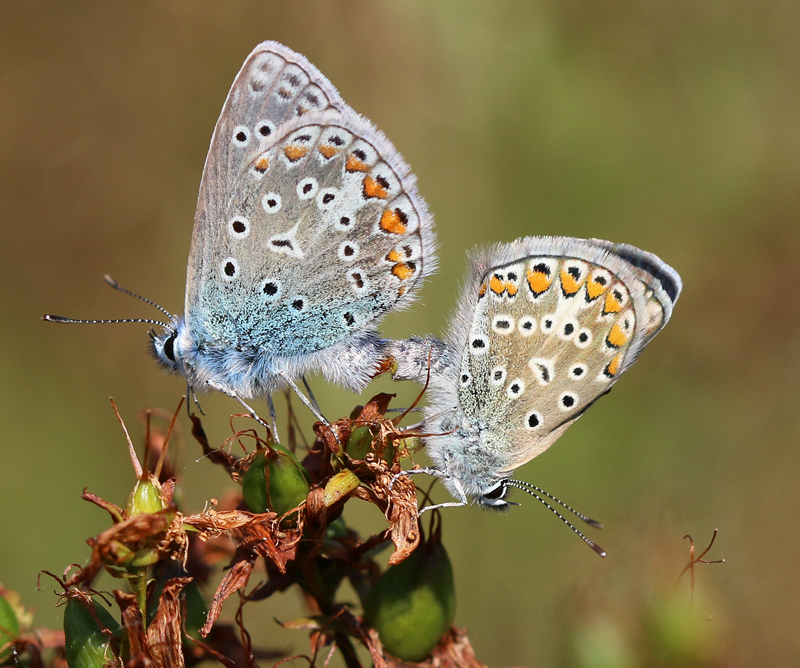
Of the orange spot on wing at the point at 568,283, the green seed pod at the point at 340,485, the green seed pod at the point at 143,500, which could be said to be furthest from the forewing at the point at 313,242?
the green seed pod at the point at 143,500

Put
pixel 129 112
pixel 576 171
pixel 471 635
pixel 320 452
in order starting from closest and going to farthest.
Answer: pixel 320 452 < pixel 471 635 < pixel 576 171 < pixel 129 112

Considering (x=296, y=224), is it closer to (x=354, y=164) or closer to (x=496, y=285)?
(x=354, y=164)

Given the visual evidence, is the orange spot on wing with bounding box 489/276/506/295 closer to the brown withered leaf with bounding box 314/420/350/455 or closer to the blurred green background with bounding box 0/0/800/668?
the brown withered leaf with bounding box 314/420/350/455

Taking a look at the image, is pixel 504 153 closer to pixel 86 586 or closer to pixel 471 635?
pixel 471 635

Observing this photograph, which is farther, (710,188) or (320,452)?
(710,188)

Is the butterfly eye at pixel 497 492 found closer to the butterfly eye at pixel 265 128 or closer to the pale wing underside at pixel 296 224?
the pale wing underside at pixel 296 224

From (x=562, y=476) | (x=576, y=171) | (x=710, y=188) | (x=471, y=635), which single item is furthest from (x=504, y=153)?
(x=471, y=635)

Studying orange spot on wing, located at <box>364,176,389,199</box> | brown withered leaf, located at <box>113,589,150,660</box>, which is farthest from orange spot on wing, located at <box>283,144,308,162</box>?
brown withered leaf, located at <box>113,589,150,660</box>
